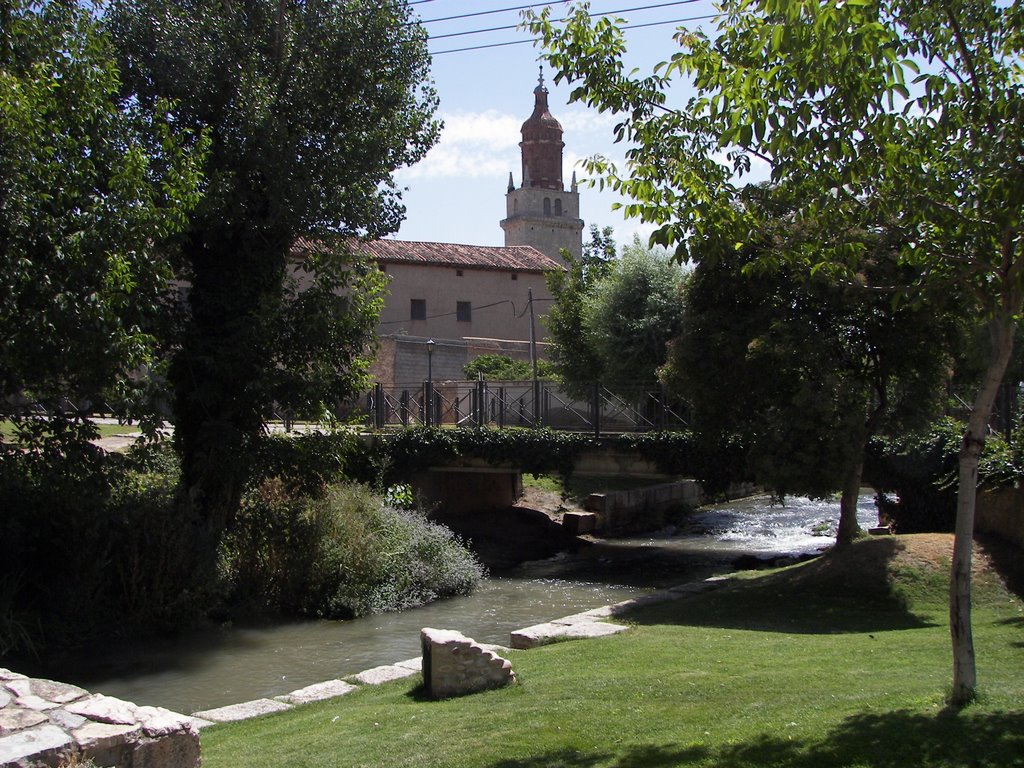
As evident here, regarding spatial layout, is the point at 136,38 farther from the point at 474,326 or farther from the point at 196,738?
the point at 474,326

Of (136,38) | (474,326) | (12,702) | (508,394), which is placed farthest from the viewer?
(474,326)

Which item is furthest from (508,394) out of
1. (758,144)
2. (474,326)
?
(758,144)

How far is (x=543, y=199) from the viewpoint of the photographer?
74.3 meters

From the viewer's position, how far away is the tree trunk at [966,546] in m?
5.79

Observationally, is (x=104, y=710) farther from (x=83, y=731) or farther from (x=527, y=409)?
(x=527, y=409)

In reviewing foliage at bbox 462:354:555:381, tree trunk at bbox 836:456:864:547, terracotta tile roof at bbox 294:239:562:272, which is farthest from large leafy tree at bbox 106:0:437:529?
terracotta tile roof at bbox 294:239:562:272

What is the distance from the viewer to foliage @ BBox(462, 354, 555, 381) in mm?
36844

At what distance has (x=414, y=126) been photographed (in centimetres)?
1764

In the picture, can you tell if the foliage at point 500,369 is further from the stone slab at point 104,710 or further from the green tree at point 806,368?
the stone slab at point 104,710

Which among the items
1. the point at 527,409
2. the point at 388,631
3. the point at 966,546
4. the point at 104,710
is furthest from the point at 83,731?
the point at 527,409

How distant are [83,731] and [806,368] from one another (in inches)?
433

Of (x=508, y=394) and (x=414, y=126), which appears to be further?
(x=508, y=394)

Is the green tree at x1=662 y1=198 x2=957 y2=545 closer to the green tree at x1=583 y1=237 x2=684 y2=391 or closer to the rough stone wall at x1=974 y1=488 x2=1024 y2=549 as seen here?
the rough stone wall at x1=974 y1=488 x2=1024 y2=549

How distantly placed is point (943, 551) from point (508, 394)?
20.5m
